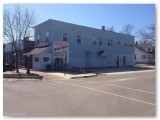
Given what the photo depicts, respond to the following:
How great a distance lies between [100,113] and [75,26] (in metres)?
27.0

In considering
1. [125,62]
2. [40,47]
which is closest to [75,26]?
[40,47]

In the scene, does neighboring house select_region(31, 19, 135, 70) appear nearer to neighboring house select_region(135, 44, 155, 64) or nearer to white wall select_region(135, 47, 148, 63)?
white wall select_region(135, 47, 148, 63)

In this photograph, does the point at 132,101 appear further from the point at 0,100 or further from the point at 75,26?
the point at 75,26

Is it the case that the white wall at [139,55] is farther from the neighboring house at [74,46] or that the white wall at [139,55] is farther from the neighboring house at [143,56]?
the neighboring house at [74,46]

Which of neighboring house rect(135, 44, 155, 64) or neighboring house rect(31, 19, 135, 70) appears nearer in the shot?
neighboring house rect(31, 19, 135, 70)

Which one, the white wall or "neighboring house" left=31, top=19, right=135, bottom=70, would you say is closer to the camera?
"neighboring house" left=31, top=19, right=135, bottom=70

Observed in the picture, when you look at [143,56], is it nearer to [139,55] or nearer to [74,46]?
[139,55]

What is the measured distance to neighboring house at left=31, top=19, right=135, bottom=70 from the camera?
1213 inches

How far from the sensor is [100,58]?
126ft

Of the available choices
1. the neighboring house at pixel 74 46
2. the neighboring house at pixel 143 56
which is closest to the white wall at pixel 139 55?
the neighboring house at pixel 143 56

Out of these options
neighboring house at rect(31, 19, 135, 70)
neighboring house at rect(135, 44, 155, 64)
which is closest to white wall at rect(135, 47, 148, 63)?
neighboring house at rect(135, 44, 155, 64)

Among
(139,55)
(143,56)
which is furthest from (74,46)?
(143,56)

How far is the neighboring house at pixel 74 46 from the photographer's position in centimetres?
3081

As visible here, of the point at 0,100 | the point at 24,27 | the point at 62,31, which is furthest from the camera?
the point at 62,31
